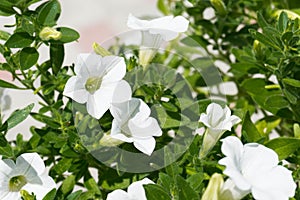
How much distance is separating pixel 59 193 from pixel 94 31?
0.85 m

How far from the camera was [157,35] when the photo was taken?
1.96 feet

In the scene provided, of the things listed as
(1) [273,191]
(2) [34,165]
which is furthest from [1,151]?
(1) [273,191]

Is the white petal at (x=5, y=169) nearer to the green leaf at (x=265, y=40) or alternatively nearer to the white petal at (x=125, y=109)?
the white petal at (x=125, y=109)

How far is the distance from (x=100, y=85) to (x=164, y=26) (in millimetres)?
88

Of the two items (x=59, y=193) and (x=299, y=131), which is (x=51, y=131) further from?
(x=299, y=131)

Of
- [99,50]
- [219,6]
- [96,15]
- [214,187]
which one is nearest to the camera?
[214,187]

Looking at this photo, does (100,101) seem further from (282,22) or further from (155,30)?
(282,22)

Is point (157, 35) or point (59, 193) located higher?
point (157, 35)

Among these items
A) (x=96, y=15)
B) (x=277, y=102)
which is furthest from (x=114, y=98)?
(x=96, y=15)

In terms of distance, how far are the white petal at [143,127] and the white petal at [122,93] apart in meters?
0.02

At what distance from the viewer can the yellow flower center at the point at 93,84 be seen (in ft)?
1.81

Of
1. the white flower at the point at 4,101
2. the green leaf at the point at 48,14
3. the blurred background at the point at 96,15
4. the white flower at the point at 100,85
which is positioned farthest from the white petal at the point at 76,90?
the blurred background at the point at 96,15

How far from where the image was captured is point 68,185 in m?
0.64

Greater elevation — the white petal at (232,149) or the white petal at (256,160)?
the white petal at (232,149)
